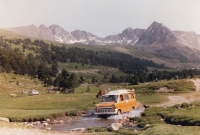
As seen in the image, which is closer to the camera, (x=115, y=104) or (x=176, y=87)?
(x=115, y=104)

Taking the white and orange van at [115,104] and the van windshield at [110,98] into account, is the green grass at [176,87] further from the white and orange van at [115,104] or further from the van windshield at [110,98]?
the van windshield at [110,98]

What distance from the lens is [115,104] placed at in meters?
35.5

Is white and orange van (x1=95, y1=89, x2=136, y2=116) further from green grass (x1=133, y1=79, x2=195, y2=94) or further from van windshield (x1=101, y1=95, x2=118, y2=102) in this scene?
green grass (x1=133, y1=79, x2=195, y2=94)

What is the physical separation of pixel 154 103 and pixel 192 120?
70.9 feet

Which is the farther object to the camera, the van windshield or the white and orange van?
the van windshield

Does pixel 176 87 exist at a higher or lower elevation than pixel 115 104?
lower

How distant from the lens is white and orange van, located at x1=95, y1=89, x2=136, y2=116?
35469 mm

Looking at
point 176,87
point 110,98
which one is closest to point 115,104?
point 110,98

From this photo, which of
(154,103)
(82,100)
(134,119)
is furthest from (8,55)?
(134,119)

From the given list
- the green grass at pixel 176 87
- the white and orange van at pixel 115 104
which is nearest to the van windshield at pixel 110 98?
the white and orange van at pixel 115 104

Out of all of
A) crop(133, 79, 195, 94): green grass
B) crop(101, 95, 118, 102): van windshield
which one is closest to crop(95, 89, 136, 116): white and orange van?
crop(101, 95, 118, 102): van windshield

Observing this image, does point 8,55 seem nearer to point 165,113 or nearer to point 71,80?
point 71,80

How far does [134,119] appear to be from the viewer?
32.6m

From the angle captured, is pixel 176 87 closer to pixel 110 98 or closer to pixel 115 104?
pixel 110 98
